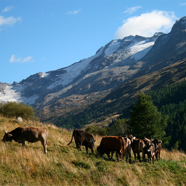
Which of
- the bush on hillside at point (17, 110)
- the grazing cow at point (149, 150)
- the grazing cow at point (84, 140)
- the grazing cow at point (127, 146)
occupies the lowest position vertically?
the grazing cow at point (149, 150)

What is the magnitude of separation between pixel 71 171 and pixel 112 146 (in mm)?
4103

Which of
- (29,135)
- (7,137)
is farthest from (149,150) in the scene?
(7,137)

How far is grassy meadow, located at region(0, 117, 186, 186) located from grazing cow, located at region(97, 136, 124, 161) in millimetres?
935

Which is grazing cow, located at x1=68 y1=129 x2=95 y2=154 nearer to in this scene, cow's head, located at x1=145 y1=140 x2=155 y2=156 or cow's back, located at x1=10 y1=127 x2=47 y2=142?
cow's back, located at x1=10 y1=127 x2=47 y2=142

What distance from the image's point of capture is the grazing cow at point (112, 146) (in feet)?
45.7

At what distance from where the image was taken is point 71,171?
10.8 meters

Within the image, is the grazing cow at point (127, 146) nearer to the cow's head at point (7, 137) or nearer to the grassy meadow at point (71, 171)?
the grassy meadow at point (71, 171)

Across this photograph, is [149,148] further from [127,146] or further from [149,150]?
[127,146]

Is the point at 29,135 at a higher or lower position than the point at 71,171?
higher

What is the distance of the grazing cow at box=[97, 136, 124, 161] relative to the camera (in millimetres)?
13922

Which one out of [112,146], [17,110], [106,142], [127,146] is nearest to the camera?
[112,146]

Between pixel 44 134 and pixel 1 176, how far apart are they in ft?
13.9

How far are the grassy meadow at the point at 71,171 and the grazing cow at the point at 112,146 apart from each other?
3.07 ft

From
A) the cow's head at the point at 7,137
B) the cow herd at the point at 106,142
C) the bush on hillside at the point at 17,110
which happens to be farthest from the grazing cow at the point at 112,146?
the bush on hillside at the point at 17,110
